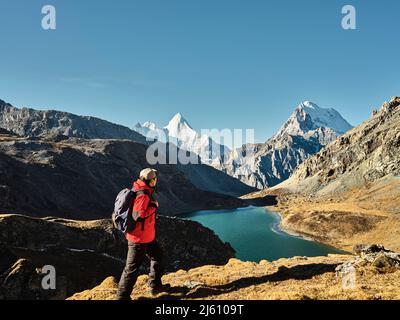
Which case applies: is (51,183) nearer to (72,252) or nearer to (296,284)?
(72,252)

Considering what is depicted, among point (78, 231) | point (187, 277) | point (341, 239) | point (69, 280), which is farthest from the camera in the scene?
point (341, 239)

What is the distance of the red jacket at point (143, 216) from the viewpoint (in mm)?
12906

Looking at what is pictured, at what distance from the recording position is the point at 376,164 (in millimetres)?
173875

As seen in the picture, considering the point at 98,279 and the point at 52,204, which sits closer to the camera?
the point at 98,279

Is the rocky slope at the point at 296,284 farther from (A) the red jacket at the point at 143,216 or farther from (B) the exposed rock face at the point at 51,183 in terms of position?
(B) the exposed rock face at the point at 51,183

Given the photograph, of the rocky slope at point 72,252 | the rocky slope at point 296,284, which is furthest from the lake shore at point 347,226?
the rocky slope at point 296,284

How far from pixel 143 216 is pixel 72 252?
40046 millimetres

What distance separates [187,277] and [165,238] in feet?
147

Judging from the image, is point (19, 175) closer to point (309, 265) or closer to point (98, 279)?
point (98, 279)

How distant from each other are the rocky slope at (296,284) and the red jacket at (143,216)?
275 cm

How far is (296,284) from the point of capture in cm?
1600

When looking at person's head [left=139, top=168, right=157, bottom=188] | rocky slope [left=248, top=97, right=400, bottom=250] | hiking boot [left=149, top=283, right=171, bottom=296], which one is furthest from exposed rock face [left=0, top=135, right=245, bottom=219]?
person's head [left=139, top=168, right=157, bottom=188]

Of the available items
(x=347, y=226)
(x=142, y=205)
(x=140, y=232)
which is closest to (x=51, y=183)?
(x=347, y=226)
